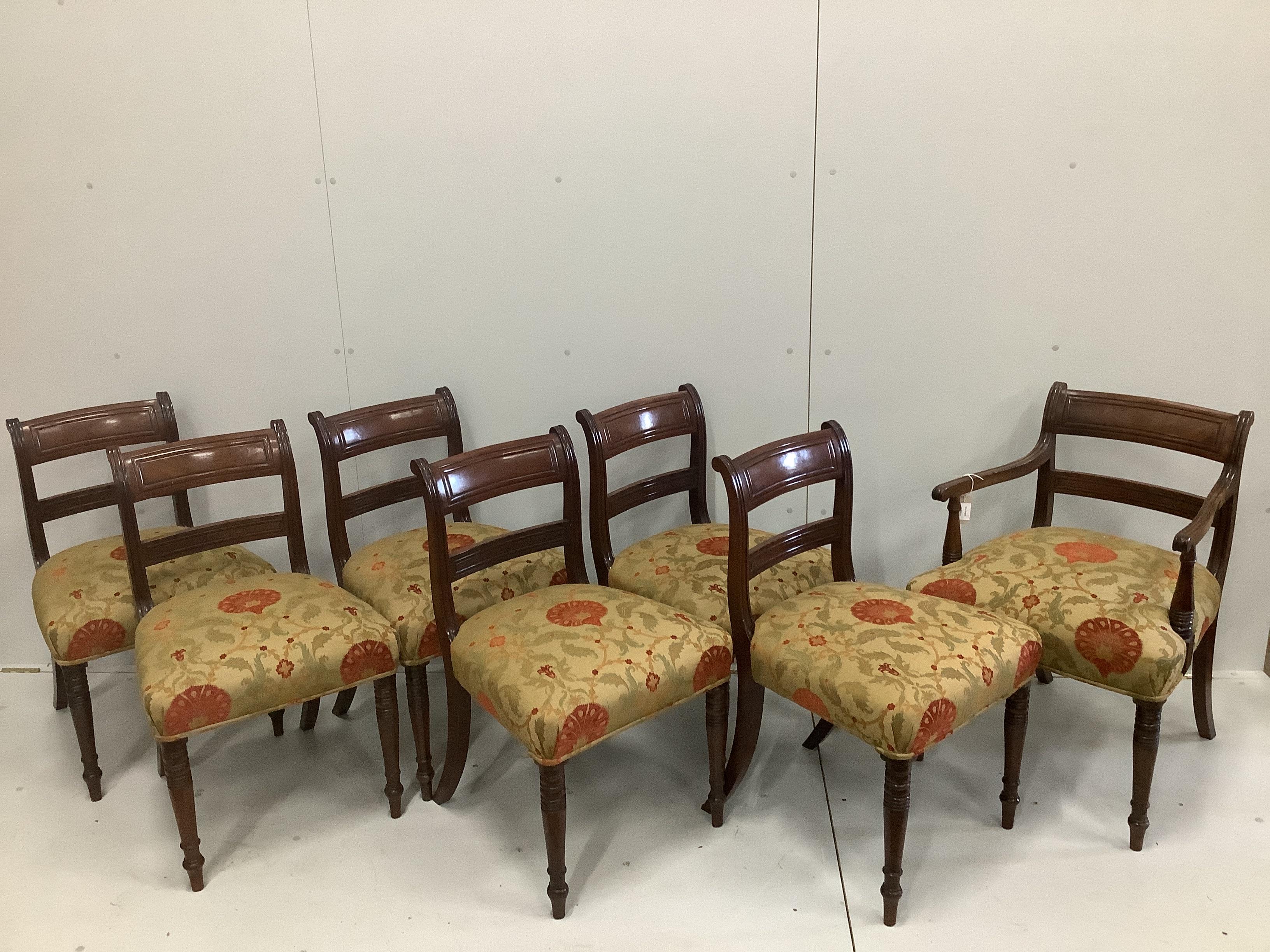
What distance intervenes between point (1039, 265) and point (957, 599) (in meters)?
0.88

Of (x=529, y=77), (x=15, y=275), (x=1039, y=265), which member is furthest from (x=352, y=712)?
(x=1039, y=265)

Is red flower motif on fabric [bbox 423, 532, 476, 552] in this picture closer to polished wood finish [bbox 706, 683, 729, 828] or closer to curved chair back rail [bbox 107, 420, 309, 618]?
curved chair back rail [bbox 107, 420, 309, 618]

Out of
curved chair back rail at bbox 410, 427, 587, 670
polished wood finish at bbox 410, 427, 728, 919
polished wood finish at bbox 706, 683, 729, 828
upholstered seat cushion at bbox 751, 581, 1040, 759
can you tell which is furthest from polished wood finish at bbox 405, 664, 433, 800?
upholstered seat cushion at bbox 751, 581, 1040, 759

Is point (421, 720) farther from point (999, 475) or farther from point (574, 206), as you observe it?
point (999, 475)

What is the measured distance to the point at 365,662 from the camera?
2.03 metres

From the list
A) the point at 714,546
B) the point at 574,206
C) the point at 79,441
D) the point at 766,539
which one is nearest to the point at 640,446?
the point at 714,546

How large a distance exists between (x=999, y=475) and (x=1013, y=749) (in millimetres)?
626

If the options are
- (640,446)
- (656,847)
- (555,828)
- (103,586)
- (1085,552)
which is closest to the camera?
(555,828)

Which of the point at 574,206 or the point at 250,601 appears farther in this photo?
the point at 574,206

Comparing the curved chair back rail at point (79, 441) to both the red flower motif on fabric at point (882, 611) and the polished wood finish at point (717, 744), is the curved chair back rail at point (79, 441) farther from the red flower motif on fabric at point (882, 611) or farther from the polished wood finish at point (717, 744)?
the red flower motif on fabric at point (882, 611)

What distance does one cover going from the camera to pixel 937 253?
95.5 inches

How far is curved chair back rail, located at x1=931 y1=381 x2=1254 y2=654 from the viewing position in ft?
7.12

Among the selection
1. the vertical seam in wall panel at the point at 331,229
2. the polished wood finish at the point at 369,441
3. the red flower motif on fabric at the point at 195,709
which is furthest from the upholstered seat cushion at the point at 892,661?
the vertical seam in wall panel at the point at 331,229

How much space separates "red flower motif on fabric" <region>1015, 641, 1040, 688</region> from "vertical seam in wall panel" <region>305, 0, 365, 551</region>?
1714mm
